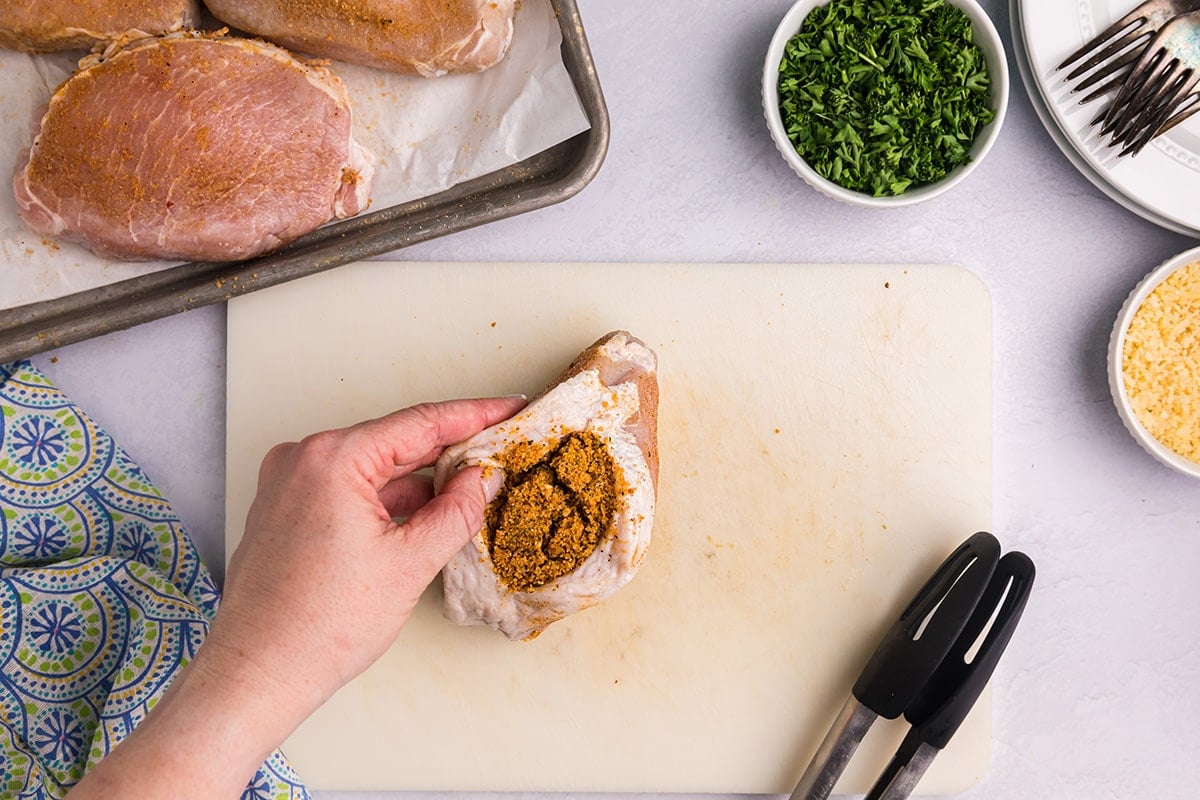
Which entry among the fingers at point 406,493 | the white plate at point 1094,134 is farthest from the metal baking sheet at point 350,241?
the white plate at point 1094,134

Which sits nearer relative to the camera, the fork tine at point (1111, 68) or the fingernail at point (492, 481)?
the fingernail at point (492, 481)

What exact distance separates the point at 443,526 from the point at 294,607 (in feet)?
0.91

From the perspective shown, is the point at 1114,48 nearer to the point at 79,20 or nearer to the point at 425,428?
the point at 425,428

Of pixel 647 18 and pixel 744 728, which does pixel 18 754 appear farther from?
pixel 647 18

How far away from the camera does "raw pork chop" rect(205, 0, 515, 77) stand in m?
1.98

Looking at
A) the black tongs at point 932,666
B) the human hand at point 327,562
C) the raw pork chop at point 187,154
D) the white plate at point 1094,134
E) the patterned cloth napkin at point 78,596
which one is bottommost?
the patterned cloth napkin at point 78,596

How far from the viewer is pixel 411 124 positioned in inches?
82.5

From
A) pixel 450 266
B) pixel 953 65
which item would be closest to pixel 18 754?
pixel 450 266

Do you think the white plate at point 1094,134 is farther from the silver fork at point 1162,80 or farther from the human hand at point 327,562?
the human hand at point 327,562

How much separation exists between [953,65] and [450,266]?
1.16 m

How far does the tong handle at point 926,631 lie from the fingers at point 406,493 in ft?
3.26

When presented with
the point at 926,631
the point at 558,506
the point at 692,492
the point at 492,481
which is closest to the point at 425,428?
the point at 492,481

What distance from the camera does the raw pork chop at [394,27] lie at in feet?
6.48

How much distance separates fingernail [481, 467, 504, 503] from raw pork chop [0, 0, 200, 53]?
1.18 metres
